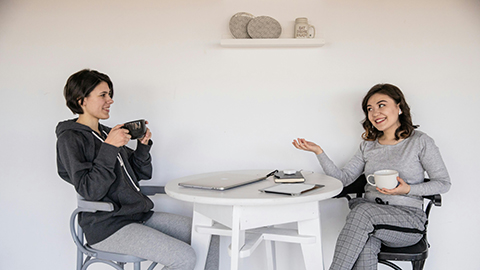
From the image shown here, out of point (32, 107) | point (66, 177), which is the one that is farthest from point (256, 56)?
point (32, 107)

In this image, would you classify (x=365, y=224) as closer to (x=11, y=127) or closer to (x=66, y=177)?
(x=66, y=177)

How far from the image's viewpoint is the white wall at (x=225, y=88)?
205cm

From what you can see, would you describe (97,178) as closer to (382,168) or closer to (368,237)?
(368,237)

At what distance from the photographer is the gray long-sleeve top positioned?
1.61m

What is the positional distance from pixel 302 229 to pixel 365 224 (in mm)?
277

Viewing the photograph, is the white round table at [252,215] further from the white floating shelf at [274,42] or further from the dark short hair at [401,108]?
the white floating shelf at [274,42]

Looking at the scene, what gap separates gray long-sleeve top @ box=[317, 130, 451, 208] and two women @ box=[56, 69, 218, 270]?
0.87 meters

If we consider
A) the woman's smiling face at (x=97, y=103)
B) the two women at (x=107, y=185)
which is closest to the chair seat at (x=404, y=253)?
the two women at (x=107, y=185)

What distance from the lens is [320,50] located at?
2.08 m

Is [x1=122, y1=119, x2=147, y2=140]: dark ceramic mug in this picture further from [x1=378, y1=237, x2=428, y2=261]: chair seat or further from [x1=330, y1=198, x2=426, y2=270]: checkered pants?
[x1=378, y1=237, x2=428, y2=261]: chair seat

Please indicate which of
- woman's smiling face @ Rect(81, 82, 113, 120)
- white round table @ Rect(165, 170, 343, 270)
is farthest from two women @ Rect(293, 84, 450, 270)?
woman's smiling face @ Rect(81, 82, 113, 120)

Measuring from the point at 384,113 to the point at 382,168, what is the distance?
284mm

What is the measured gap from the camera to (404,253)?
1407 millimetres

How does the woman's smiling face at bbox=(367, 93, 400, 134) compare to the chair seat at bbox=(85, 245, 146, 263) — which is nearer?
the chair seat at bbox=(85, 245, 146, 263)
